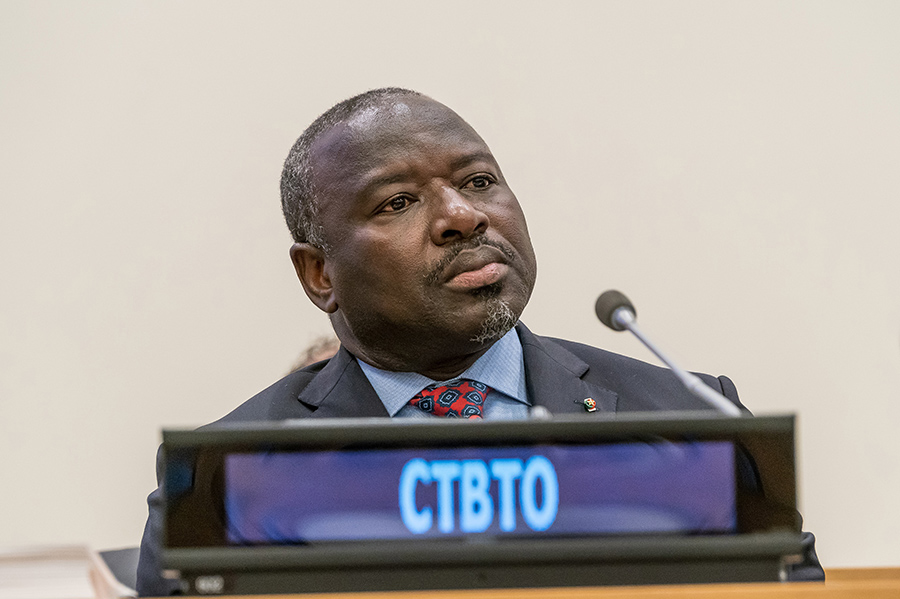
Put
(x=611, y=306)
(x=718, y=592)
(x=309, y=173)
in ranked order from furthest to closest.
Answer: (x=309, y=173) < (x=611, y=306) < (x=718, y=592)

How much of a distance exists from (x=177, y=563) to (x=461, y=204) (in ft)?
3.01

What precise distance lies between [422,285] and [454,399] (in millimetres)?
207

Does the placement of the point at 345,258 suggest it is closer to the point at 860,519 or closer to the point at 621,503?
the point at 621,503

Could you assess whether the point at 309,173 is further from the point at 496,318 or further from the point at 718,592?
the point at 718,592

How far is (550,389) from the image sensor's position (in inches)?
67.8

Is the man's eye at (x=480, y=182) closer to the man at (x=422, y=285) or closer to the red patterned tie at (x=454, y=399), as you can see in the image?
the man at (x=422, y=285)

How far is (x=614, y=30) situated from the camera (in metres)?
3.22

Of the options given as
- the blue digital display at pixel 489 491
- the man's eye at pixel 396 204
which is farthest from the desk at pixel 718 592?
the man's eye at pixel 396 204

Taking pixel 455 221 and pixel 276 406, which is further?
pixel 276 406

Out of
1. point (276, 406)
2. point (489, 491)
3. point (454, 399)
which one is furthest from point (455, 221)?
point (489, 491)

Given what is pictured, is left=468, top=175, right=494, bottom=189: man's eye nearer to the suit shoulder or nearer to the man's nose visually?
the man's nose

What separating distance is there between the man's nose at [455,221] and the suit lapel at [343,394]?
0.33 meters

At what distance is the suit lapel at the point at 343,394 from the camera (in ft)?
5.74

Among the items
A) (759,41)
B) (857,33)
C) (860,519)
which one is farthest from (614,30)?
(860,519)
